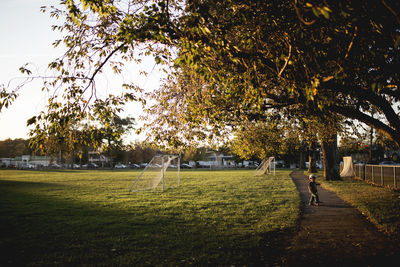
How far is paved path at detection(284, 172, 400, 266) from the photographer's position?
496cm

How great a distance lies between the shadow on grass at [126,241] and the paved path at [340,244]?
46cm

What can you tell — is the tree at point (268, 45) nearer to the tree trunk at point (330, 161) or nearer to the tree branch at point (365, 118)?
the tree branch at point (365, 118)

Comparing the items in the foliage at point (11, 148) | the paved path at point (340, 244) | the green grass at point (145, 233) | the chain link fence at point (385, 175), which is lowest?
the green grass at point (145, 233)

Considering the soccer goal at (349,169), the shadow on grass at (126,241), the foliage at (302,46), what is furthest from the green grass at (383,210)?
the soccer goal at (349,169)

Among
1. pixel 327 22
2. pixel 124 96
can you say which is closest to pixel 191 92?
pixel 124 96

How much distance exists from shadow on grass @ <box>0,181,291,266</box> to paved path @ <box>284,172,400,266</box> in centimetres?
46

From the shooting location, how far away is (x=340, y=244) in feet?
19.4

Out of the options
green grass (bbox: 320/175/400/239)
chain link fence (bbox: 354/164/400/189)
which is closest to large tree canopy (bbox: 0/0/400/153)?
green grass (bbox: 320/175/400/239)

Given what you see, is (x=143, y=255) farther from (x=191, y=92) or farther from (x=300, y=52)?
(x=191, y=92)

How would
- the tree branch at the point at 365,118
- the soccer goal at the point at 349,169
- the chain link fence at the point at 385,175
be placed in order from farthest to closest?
the soccer goal at the point at 349,169, the chain link fence at the point at 385,175, the tree branch at the point at 365,118

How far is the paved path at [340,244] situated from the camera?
4.96 metres

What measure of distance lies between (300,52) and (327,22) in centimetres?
69

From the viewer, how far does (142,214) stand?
31.7 ft

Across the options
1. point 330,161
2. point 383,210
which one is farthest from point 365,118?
point 330,161
